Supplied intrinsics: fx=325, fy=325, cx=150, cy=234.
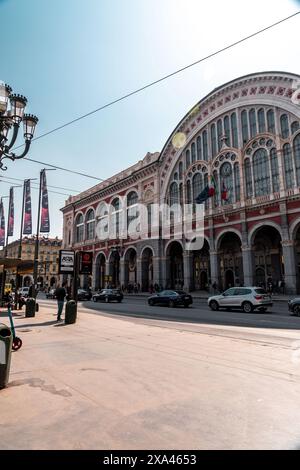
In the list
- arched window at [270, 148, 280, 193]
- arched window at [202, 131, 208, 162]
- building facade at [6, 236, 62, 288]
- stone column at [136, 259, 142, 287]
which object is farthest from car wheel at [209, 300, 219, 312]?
building facade at [6, 236, 62, 288]

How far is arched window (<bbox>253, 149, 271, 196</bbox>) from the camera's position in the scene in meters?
32.0

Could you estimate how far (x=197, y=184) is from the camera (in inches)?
1553

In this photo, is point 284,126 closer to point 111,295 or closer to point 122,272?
point 111,295

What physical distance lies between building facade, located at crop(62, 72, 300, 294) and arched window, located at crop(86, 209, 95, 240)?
10.6 metres

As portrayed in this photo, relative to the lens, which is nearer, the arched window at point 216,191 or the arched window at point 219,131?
the arched window at point 216,191

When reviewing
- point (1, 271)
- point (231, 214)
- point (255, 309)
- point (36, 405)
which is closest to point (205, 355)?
point (36, 405)

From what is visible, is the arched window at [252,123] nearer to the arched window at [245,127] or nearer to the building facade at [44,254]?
the arched window at [245,127]

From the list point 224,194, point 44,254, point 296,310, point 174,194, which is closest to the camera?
point 296,310

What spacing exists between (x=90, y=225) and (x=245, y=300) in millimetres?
43842

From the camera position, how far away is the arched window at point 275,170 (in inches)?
1217

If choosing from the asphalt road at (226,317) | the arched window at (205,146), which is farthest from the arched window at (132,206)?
the asphalt road at (226,317)

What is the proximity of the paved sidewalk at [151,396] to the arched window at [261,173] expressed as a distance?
82.8 feet

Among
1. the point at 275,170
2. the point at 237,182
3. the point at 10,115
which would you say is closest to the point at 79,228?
the point at 237,182

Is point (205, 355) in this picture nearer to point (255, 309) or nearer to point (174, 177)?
point (255, 309)
